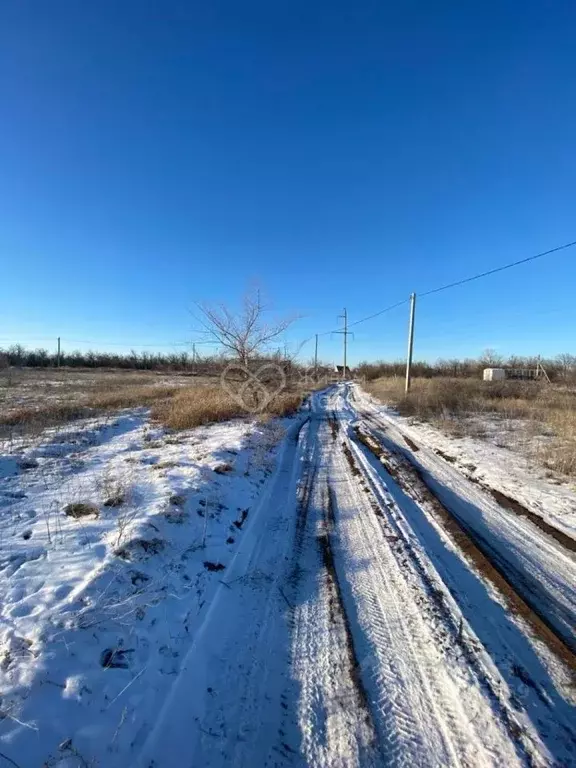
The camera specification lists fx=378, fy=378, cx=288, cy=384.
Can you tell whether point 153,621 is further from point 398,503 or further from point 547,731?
point 398,503

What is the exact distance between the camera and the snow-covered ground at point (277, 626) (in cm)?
235

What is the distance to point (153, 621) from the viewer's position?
131 inches

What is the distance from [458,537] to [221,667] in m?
3.59

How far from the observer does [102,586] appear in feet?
11.7

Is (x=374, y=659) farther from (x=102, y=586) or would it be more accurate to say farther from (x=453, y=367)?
(x=453, y=367)

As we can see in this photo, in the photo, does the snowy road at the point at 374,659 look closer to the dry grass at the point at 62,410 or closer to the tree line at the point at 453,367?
the dry grass at the point at 62,410

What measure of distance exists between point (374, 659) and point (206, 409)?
11.6 meters

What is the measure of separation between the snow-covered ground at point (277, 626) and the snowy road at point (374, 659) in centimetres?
1

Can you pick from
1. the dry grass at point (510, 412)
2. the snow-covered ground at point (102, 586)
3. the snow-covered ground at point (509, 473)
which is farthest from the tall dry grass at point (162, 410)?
the dry grass at point (510, 412)

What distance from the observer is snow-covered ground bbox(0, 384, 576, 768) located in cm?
235

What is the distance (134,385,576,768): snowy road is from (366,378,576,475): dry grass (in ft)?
17.5

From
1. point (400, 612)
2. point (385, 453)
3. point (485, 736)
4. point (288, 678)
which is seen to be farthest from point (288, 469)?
point (485, 736)

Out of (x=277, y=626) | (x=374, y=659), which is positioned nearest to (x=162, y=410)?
(x=277, y=626)

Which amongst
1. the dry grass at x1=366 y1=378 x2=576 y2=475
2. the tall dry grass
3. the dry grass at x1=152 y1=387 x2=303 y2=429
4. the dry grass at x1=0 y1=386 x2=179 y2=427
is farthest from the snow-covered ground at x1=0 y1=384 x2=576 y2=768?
the dry grass at x1=0 y1=386 x2=179 y2=427
